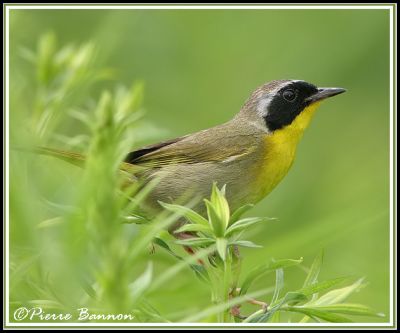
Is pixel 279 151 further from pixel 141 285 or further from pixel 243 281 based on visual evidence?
pixel 141 285

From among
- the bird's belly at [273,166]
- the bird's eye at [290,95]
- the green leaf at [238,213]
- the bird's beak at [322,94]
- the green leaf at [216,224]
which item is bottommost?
the green leaf at [216,224]

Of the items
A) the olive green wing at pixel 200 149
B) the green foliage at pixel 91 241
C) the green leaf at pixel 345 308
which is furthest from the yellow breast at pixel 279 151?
the green foliage at pixel 91 241

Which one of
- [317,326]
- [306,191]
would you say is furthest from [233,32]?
[317,326]

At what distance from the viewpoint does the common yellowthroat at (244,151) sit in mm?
2914

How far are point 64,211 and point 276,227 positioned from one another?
6.96ft

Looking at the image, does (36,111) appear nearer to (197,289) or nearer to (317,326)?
(317,326)

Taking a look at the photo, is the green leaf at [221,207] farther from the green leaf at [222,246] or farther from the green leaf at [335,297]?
the green leaf at [335,297]

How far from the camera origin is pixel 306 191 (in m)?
2.99

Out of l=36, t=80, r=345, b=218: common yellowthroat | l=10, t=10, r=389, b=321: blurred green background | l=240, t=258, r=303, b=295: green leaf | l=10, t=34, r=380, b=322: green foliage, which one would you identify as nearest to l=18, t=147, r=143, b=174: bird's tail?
l=10, t=34, r=380, b=322: green foliage

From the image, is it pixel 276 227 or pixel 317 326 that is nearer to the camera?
pixel 317 326

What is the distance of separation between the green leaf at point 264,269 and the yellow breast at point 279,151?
5.93 feet

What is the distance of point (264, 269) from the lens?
1.22 meters

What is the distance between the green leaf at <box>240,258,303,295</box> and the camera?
3.91 feet

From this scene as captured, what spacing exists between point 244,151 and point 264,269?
2085mm
